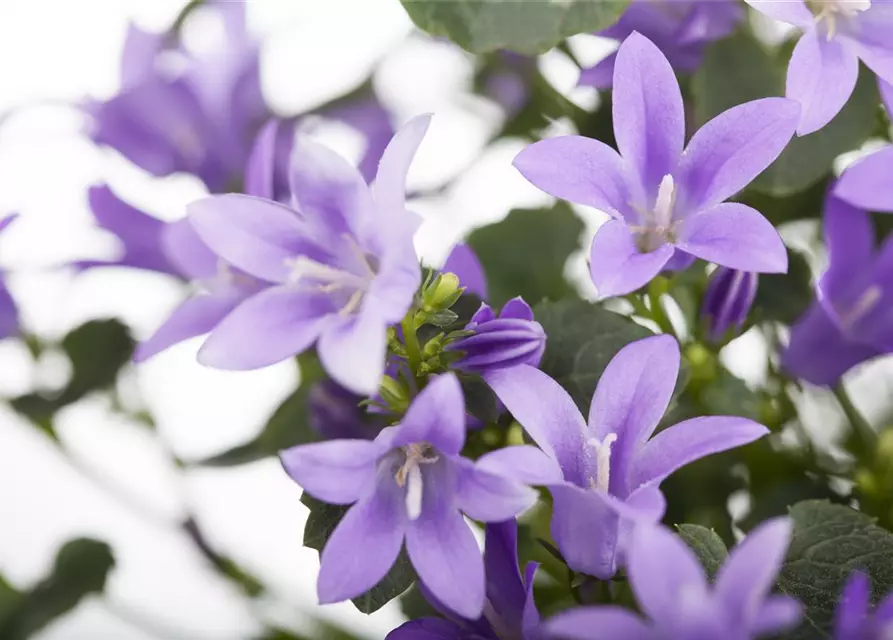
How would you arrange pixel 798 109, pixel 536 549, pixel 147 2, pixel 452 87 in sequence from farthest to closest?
1. pixel 147 2
2. pixel 452 87
3. pixel 536 549
4. pixel 798 109

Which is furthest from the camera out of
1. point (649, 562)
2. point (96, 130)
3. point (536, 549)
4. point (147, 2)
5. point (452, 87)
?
point (147, 2)

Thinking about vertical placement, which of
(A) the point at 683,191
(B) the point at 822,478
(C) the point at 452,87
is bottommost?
(B) the point at 822,478

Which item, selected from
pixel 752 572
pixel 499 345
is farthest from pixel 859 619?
pixel 499 345

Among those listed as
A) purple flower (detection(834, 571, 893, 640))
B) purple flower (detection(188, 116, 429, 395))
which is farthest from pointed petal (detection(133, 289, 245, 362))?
purple flower (detection(834, 571, 893, 640))

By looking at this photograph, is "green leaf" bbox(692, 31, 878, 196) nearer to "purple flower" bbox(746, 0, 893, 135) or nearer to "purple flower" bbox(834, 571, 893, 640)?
"purple flower" bbox(746, 0, 893, 135)

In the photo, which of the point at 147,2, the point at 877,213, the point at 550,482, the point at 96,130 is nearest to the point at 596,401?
the point at 550,482

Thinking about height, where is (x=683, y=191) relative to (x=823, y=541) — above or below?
above

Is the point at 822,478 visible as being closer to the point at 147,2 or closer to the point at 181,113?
the point at 181,113
